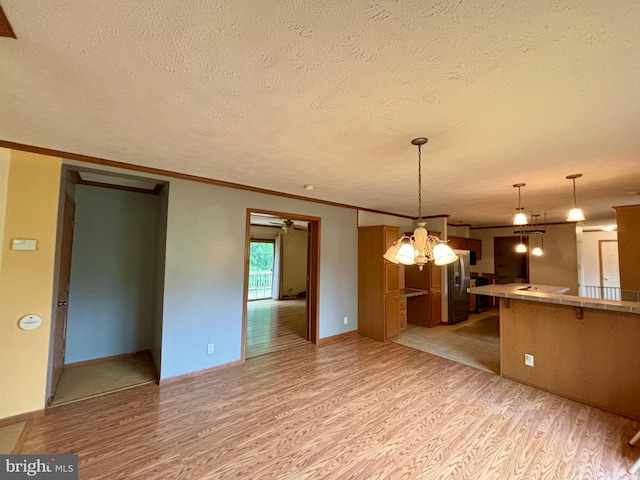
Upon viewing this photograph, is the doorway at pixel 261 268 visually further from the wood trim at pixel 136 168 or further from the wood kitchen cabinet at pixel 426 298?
the wood trim at pixel 136 168

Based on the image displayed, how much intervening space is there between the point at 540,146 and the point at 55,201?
439cm

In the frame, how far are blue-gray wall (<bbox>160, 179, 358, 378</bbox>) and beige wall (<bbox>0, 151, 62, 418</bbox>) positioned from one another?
989 mm

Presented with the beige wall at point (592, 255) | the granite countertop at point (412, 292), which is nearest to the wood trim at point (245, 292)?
the granite countertop at point (412, 292)

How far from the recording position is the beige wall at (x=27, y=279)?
2373 millimetres

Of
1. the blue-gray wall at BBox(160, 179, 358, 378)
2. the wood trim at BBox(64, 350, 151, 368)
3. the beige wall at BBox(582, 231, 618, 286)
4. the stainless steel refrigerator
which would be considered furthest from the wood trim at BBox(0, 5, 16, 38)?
the beige wall at BBox(582, 231, 618, 286)

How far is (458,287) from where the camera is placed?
6125mm

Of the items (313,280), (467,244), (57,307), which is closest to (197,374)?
(57,307)

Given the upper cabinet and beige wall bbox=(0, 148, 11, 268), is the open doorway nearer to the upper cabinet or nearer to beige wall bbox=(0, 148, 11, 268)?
beige wall bbox=(0, 148, 11, 268)

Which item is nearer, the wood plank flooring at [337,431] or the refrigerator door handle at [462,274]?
the wood plank flooring at [337,431]

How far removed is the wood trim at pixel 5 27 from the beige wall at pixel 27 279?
1.85 metres

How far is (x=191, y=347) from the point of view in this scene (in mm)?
3342

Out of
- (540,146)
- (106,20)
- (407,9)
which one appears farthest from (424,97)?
(106,20)

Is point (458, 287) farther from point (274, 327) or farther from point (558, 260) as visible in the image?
point (274, 327)

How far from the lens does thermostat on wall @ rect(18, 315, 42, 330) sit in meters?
2.41
